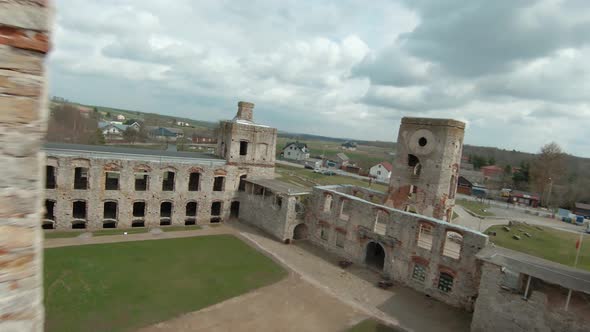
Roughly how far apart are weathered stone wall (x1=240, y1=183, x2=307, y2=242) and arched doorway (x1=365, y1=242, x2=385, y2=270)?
5502 millimetres

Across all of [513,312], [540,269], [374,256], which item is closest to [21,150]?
[540,269]

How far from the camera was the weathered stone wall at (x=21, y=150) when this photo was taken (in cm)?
280

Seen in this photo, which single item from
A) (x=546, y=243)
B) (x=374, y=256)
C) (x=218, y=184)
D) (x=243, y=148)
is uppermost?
(x=243, y=148)

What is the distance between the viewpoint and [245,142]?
1105 inches

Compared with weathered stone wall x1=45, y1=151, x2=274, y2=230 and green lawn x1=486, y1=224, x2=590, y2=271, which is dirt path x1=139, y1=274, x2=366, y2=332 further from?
green lawn x1=486, y1=224, x2=590, y2=271

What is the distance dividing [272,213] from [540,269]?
16.6 m

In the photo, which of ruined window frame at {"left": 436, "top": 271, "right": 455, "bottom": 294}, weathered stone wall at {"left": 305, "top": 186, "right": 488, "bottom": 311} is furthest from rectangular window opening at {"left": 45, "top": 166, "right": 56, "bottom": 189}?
ruined window frame at {"left": 436, "top": 271, "right": 455, "bottom": 294}

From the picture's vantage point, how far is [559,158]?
5097 centimetres

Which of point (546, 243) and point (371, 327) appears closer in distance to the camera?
point (371, 327)

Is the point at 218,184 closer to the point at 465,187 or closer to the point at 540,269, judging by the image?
the point at 540,269

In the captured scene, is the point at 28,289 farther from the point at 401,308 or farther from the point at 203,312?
the point at 401,308

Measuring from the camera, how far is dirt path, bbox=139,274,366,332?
1346 centimetres

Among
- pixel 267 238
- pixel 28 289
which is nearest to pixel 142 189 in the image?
Answer: pixel 267 238

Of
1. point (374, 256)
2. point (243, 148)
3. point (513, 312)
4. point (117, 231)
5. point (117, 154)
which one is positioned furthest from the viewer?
point (243, 148)
